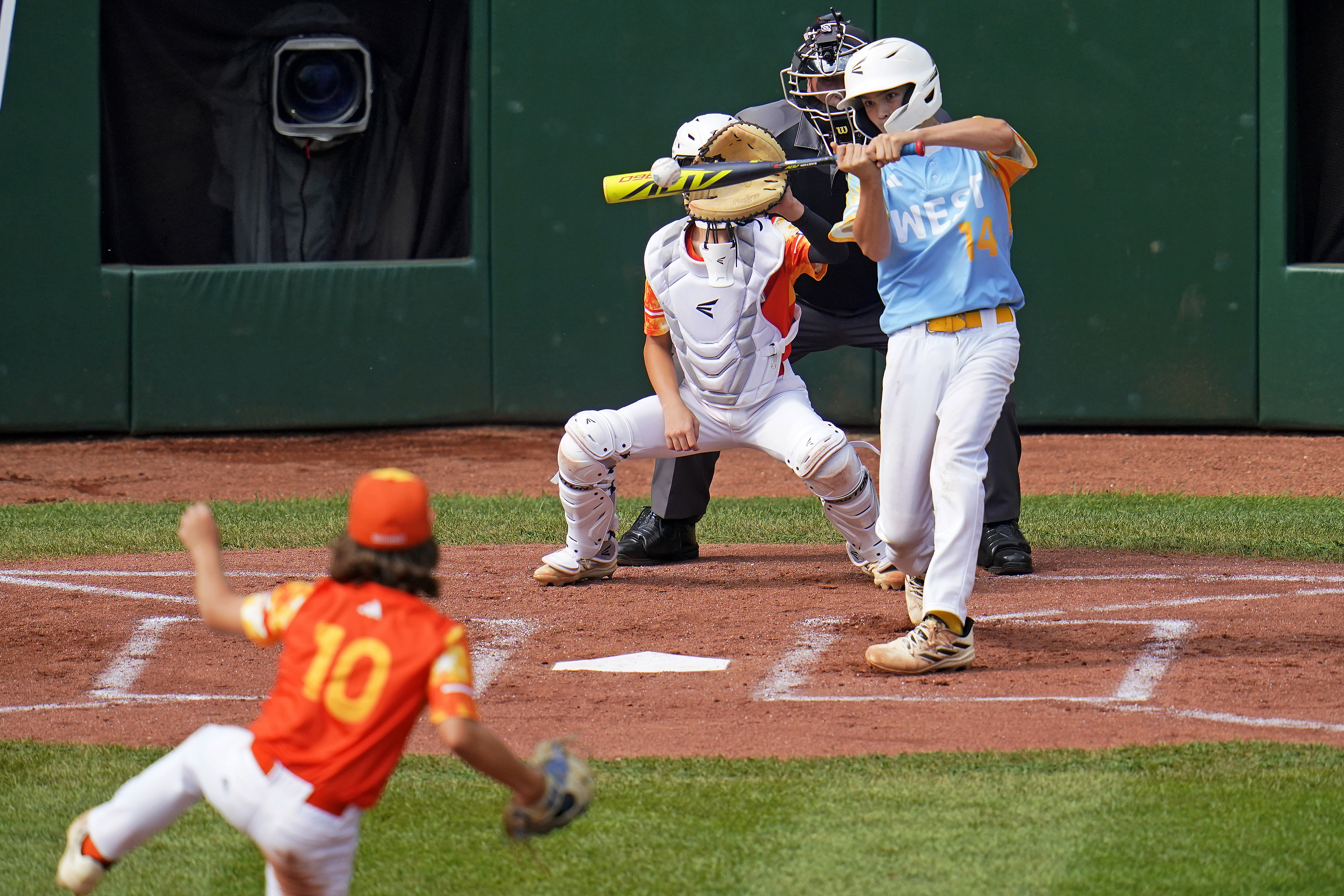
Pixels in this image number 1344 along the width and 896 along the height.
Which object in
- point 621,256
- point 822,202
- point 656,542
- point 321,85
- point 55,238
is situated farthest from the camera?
point 321,85

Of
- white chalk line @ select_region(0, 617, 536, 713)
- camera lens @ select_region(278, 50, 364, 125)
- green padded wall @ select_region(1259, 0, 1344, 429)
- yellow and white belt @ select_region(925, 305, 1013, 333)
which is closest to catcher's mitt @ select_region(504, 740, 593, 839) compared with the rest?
white chalk line @ select_region(0, 617, 536, 713)

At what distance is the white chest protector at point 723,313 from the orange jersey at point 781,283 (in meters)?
0.02

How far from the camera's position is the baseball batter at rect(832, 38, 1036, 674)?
181 inches

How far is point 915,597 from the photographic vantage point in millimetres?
5133

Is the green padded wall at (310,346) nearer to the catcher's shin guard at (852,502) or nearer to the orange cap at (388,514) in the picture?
the catcher's shin guard at (852,502)

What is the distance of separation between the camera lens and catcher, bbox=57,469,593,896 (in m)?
8.53

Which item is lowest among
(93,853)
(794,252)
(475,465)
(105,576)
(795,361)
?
(105,576)

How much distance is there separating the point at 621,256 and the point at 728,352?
4544mm

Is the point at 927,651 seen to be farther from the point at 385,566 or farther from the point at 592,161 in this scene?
the point at 592,161

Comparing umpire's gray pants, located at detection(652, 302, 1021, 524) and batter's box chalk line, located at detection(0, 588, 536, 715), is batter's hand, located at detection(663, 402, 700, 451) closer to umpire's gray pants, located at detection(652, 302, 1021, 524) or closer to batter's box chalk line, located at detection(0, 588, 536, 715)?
umpire's gray pants, located at detection(652, 302, 1021, 524)

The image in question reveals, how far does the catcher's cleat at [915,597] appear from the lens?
16.7 ft

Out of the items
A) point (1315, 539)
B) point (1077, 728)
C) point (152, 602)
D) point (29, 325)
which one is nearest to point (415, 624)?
point (1077, 728)

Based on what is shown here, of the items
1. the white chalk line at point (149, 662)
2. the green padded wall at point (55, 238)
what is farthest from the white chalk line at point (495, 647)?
the green padded wall at point (55, 238)

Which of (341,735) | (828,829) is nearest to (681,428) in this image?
(828,829)
